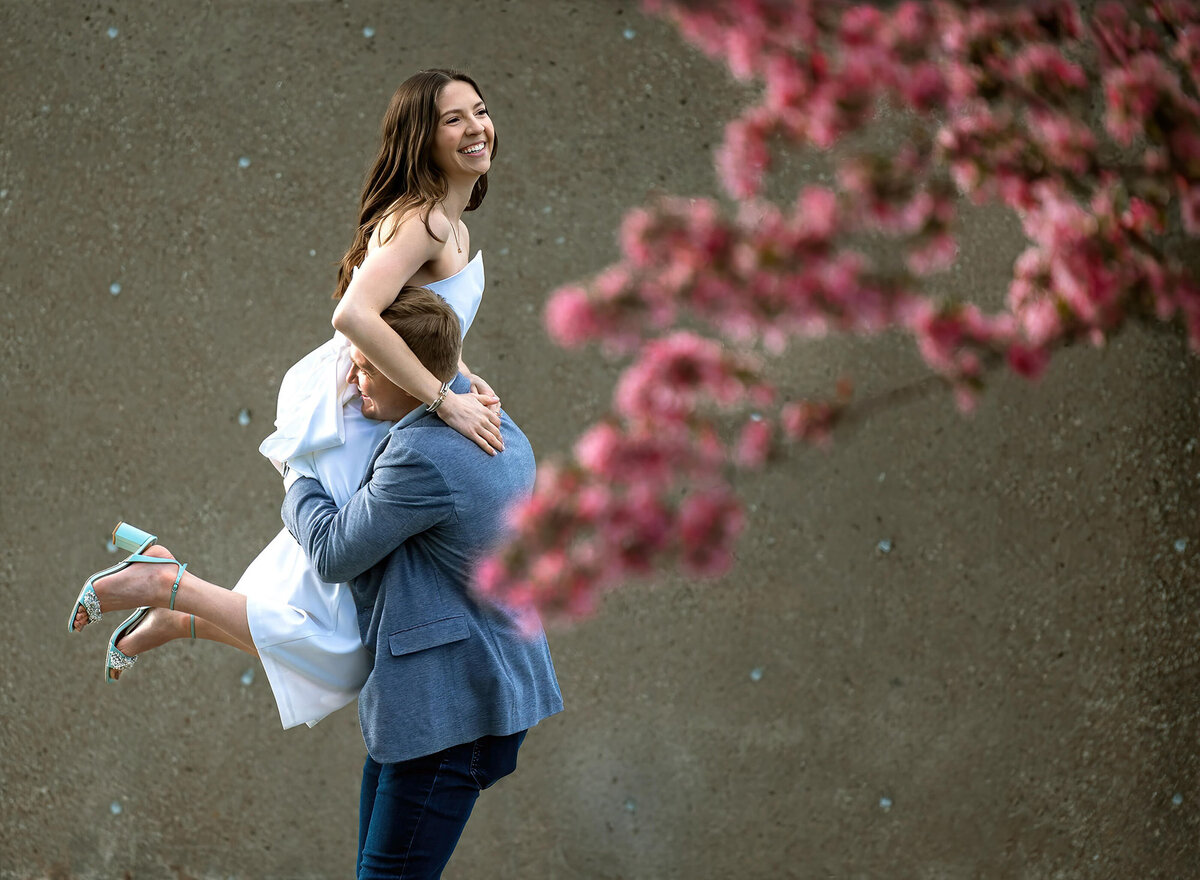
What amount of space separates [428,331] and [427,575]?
32cm

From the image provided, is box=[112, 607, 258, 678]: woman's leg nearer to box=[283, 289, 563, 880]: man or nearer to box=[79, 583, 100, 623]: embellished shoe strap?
box=[79, 583, 100, 623]: embellished shoe strap

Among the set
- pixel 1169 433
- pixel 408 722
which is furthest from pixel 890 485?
pixel 408 722

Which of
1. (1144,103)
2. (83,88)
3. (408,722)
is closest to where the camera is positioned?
(1144,103)

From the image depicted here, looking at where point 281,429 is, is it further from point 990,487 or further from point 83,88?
point 990,487

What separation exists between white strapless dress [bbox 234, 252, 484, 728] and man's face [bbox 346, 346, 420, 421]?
0.02 m

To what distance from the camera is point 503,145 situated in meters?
2.35

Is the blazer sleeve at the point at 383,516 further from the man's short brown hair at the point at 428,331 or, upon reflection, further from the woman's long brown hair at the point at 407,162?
the woman's long brown hair at the point at 407,162

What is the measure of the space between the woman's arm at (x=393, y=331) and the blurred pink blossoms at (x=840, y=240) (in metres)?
0.71

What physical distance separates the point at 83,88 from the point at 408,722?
1583 millimetres

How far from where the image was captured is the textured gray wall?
A: 2.32 metres

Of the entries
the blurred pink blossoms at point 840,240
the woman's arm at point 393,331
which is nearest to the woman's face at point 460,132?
the woman's arm at point 393,331

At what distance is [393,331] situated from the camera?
156 centimetres

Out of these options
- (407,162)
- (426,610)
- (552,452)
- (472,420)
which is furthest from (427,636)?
(552,452)

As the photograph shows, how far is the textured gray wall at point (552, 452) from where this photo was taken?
91.3 inches
